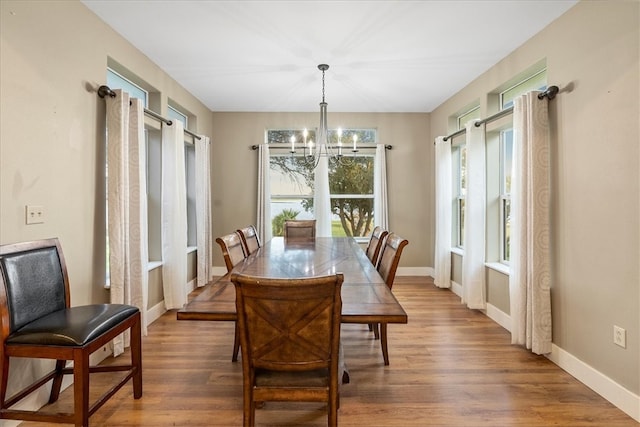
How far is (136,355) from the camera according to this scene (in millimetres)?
2082

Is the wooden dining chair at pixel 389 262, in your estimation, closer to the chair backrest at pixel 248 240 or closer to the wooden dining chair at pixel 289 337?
the wooden dining chair at pixel 289 337

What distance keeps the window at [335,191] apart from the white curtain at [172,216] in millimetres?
2006

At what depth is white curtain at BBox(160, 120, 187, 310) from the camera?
12.1 feet

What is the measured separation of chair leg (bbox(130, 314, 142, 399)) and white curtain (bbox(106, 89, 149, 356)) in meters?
0.64

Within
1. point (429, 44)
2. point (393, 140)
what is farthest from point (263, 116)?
point (429, 44)

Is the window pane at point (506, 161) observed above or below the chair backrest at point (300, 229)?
above

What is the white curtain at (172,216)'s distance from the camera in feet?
12.1

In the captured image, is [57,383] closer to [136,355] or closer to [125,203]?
[136,355]

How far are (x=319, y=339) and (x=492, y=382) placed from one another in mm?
1561

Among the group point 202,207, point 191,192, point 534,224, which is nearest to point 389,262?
point 534,224

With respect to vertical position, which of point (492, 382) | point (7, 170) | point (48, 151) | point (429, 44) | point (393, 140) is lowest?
point (492, 382)

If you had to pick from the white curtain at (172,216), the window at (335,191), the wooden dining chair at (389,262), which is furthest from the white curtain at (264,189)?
the wooden dining chair at (389,262)

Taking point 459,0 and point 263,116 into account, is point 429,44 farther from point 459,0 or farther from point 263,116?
point 263,116

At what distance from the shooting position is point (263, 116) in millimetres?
5398
